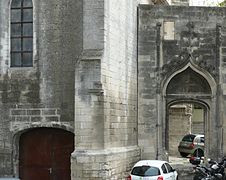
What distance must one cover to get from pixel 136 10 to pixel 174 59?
2689mm

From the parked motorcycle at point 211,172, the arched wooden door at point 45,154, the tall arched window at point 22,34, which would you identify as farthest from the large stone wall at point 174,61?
the tall arched window at point 22,34

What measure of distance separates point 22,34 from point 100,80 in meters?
4.46

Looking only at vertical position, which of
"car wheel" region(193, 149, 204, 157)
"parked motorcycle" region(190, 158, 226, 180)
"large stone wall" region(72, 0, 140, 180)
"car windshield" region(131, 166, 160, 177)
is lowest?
"car wheel" region(193, 149, 204, 157)

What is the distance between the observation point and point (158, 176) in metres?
18.5

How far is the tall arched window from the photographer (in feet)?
68.5

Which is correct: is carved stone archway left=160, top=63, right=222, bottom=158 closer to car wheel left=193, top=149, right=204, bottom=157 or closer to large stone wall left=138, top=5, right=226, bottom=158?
large stone wall left=138, top=5, right=226, bottom=158

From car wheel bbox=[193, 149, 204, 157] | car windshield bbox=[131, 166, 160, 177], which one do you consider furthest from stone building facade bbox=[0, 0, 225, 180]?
car wheel bbox=[193, 149, 204, 157]

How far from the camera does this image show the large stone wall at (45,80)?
65.9 ft

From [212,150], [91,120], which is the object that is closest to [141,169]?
[91,120]

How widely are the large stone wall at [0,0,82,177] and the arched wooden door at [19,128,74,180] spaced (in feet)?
1.80

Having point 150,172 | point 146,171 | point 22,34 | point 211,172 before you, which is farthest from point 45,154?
point 211,172

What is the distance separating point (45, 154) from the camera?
20.8 meters

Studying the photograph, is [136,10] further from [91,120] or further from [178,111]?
[178,111]

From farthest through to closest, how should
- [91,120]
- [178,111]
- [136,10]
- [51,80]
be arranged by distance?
[178,111] → [136,10] → [51,80] → [91,120]
